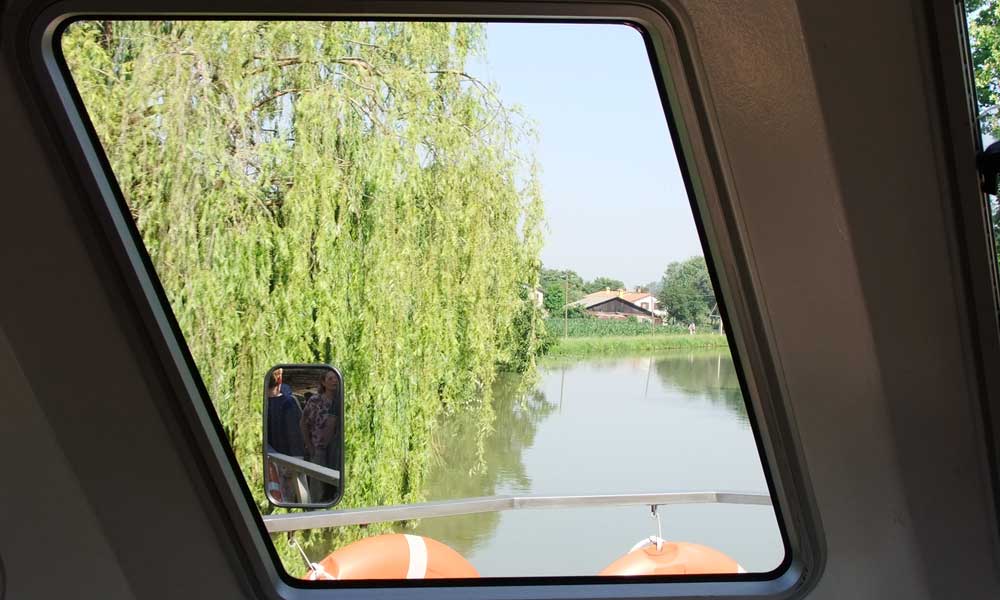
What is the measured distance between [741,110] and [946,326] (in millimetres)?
617

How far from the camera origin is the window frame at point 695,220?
157 cm

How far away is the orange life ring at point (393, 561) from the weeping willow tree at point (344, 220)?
0.07m

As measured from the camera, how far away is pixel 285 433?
181 centimetres

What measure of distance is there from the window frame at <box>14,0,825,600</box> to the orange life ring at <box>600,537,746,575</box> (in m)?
0.05

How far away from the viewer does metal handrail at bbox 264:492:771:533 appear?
197 centimetres

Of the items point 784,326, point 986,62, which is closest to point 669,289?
point 784,326

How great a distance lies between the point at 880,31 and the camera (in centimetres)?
149

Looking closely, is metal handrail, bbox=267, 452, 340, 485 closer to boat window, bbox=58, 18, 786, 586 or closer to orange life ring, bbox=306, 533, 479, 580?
boat window, bbox=58, 18, 786, 586

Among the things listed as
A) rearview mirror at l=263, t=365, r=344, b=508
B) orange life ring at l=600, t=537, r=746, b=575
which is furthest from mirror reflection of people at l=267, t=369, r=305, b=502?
orange life ring at l=600, t=537, r=746, b=575

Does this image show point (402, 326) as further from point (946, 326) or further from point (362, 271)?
point (946, 326)

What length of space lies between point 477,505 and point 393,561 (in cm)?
26

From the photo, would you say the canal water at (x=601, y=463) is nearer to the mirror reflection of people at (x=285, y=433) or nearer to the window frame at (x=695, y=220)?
the window frame at (x=695, y=220)

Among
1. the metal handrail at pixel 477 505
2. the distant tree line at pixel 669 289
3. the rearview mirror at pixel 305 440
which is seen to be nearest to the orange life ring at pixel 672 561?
the metal handrail at pixel 477 505

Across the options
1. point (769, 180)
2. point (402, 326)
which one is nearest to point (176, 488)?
point (402, 326)
